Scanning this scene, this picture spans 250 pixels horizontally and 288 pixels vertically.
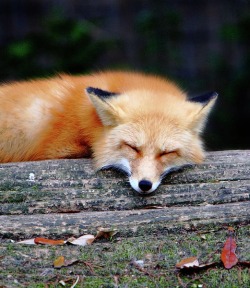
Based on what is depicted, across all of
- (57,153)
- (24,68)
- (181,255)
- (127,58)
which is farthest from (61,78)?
(127,58)

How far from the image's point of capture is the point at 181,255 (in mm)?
4090

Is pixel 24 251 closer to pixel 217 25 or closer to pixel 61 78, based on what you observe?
pixel 61 78

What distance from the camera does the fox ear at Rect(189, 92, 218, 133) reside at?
5133mm

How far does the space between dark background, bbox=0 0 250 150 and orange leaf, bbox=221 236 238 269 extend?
5138mm

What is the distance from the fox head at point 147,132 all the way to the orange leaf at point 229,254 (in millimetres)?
769

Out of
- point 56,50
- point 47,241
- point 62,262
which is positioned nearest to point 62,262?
point 62,262

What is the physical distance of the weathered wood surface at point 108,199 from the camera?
433 cm

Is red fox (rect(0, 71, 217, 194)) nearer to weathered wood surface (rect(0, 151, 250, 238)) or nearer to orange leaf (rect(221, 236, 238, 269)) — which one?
weathered wood surface (rect(0, 151, 250, 238))

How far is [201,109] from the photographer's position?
5.14m

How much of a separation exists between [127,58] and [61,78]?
4.74 metres

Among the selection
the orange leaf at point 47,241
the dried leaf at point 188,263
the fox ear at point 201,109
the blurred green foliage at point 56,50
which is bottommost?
the dried leaf at point 188,263

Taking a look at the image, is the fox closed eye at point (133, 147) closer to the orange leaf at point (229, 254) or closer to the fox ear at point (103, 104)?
the fox ear at point (103, 104)

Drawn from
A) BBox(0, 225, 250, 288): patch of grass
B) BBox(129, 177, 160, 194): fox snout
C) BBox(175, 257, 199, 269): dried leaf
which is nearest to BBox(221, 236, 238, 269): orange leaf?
BBox(0, 225, 250, 288): patch of grass

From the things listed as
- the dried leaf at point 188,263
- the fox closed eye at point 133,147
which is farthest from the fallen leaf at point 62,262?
the fox closed eye at point 133,147
